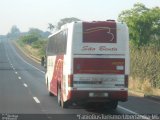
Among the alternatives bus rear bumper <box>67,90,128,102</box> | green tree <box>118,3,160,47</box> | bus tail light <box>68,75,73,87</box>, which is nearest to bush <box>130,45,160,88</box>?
bus rear bumper <box>67,90,128,102</box>

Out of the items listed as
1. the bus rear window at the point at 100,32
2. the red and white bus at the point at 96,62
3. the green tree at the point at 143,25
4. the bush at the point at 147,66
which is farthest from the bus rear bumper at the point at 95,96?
the green tree at the point at 143,25

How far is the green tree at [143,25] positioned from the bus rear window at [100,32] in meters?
33.5

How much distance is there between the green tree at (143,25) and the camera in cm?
5118

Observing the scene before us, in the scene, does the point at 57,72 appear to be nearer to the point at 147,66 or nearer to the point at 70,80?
the point at 70,80

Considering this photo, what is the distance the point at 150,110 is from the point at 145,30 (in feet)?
118

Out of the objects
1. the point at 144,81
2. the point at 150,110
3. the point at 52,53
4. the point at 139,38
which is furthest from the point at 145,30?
the point at 150,110

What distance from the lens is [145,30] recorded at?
5241cm

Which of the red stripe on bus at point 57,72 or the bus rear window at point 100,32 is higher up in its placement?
the bus rear window at point 100,32

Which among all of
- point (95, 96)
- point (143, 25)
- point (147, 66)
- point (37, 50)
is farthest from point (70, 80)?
point (37, 50)

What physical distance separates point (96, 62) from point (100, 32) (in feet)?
3.52

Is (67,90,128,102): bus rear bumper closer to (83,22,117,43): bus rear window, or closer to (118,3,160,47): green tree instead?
(83,22,117,43): bus rear window

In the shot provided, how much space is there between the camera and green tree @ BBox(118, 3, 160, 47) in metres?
51.2

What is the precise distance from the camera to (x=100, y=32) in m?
16.9

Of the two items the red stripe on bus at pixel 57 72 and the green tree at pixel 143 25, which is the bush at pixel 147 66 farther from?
the green tree at pixel 143 25
